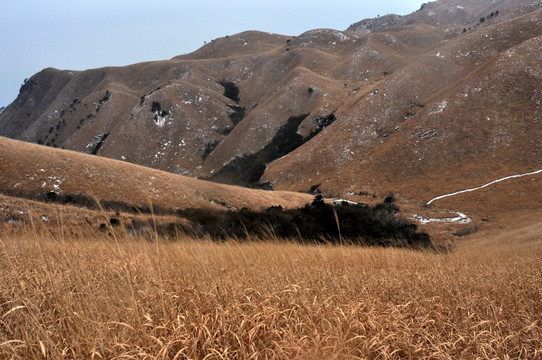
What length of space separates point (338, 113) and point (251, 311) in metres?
93.6

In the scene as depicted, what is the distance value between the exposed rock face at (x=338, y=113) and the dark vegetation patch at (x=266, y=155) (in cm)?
45

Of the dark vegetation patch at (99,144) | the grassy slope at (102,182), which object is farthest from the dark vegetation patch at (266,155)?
the dark vegetation patch at (99,144)

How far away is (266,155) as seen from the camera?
9594 centimetres

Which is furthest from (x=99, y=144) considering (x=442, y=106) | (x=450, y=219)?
(x=450, y=219)

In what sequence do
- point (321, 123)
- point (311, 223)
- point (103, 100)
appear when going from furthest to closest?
point (103, 100), point (321, 123), point (311, 223)

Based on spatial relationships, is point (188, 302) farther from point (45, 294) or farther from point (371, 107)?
point (371, 107)

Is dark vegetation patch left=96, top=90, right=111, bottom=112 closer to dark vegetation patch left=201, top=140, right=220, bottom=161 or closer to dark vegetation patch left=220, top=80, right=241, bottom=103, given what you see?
dark vegetation patch left=220, top=80, right=241, bottom=103

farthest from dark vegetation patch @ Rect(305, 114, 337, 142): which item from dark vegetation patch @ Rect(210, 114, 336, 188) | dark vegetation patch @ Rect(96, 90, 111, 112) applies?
dark vegetation patch @ Rect(96, 90, 111, 112)

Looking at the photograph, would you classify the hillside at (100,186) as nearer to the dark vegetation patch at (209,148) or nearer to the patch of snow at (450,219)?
the patch of snow at (450,219)

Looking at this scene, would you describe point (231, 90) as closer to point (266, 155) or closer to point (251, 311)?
point (266, 155)

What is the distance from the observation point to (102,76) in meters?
186

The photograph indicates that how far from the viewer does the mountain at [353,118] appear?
57.2 meters

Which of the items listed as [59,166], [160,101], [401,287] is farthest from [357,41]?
[401,287]

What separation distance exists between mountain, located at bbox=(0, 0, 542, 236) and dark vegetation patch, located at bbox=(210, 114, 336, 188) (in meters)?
0.51
